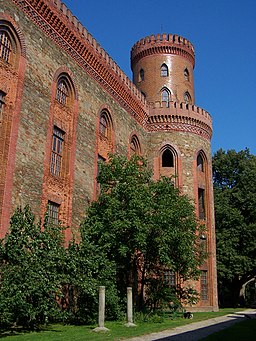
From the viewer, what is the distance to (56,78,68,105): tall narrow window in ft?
65.1

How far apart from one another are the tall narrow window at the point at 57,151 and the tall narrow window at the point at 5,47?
3.86m

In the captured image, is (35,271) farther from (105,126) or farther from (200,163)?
(200,163)

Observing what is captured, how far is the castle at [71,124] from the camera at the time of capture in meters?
16.2

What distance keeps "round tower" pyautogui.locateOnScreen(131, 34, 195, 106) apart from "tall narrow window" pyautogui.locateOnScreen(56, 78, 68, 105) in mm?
13028

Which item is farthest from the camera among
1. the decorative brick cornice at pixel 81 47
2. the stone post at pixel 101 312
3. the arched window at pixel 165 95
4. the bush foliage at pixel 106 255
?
the arched window at pixel 165 95

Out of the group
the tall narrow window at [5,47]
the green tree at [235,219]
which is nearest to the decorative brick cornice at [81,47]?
the tall narrow window at [5,47]

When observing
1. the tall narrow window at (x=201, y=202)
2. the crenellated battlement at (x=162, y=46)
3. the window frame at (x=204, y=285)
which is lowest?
the window frame at (x=204, y=285)

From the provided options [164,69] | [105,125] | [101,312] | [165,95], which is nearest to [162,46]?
[164,69]

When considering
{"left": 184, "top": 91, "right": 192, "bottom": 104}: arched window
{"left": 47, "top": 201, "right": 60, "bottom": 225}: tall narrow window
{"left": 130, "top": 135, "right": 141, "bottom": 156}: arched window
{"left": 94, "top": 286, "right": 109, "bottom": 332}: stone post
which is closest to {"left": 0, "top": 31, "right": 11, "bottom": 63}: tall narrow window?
{"left": 47, "top": 201, "right": 60, "bottom": 225}: tall narrow window

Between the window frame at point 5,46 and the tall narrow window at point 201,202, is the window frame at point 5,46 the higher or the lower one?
the higher one

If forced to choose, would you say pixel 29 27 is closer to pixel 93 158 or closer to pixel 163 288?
pixel 93 158

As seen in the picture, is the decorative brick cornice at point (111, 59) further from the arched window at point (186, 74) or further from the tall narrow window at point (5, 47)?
the tall narrow window at point (5, 47)

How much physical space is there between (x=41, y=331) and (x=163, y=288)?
25.9 feet

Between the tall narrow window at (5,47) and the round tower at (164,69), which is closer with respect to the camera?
the tall narrow window at (5,47)
